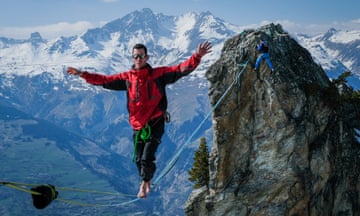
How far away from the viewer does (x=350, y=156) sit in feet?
109

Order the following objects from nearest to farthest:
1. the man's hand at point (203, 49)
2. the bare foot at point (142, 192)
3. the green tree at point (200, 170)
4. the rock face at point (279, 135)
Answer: the man's hand at point (203, 49) → the bare foot at point (142, 192) → the rock face at point (279, 135) → the green tree at point (200, 170)

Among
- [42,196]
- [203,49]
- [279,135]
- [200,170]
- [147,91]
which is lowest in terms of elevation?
[200,170]

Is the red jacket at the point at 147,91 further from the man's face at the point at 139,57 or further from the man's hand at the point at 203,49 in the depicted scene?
the man's hand at the point at 203,49

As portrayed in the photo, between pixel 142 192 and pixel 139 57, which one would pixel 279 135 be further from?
pixel 139 57

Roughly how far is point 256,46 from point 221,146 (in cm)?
799

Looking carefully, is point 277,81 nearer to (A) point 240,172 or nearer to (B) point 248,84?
(B) point 248,84

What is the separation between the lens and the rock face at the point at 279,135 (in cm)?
3053

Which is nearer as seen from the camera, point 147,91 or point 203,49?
point 203,49

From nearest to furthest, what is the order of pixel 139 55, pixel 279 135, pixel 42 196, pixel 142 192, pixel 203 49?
1. pixel 42 196
2. pixel 203 49
3. pixel 139 55
4. pixel 142 192
5. pixel 279 135

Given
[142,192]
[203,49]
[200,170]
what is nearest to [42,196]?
[142,192]

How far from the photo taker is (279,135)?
31.3 metres

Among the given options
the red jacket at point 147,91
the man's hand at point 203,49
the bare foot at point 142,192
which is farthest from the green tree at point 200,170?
the man's hand at point 203,49

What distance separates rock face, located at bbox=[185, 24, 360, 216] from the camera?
3053cm

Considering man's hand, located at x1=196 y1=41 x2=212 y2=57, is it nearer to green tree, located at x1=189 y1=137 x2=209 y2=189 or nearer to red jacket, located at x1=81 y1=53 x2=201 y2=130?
red jacket, located at x1=81 y1=53 x2=201 y2=130
